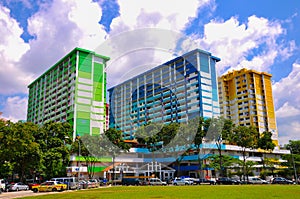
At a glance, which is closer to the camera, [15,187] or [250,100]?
[15,187]

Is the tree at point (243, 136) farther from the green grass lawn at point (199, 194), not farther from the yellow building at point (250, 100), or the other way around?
the yellow building at point (250, 100)

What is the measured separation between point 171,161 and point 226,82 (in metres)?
63.3

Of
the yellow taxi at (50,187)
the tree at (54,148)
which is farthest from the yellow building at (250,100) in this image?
the yellow taxi at (50,187)

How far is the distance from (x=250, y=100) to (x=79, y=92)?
59809mm

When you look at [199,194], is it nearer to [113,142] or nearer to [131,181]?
[131,181]

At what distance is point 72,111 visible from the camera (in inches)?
3046

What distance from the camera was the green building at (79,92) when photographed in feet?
243

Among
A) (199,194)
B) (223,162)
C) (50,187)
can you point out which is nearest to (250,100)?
(223,162)

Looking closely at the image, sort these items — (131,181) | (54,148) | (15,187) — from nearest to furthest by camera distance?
(15,187) → (131,181) → (54,148)

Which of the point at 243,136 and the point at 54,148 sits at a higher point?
the point at 243,136

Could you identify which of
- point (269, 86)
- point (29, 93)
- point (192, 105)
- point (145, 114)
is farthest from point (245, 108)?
point (29, 93)

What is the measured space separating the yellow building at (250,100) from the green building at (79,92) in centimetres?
4980

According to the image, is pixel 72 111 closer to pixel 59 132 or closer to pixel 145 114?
pixel 59 132

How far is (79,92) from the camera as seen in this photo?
252 ft
